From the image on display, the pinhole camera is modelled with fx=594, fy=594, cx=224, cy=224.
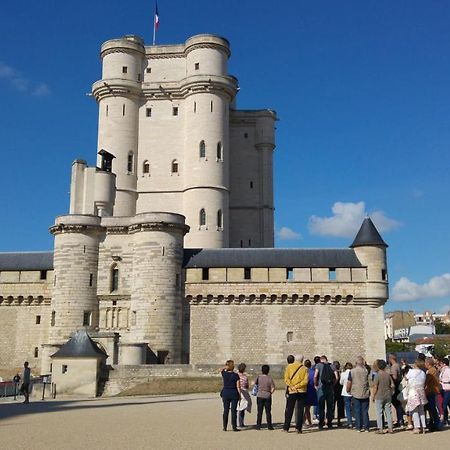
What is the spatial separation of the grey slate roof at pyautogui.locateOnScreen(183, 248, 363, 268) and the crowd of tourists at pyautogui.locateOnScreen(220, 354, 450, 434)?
20.3 metres

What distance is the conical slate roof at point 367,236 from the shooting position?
32.6 meters

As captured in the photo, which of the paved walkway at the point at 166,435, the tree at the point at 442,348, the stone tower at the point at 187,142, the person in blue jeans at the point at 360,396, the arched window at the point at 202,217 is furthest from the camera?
the tree at the point at 442,348

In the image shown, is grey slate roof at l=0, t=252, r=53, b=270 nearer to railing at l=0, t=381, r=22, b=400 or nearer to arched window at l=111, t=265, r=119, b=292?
arched window at l=111, t=265, r=119, b=292

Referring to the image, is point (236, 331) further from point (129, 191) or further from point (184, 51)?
point (184, 51)

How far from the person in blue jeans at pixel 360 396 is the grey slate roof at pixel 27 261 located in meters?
26.8

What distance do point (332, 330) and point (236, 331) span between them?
5139mm

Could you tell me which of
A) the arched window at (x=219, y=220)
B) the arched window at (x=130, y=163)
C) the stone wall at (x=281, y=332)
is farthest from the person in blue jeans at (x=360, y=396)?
the arched window at (x=130, y=163)

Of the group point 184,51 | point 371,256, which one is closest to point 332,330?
point 371,256

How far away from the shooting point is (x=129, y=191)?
4238 centimetres

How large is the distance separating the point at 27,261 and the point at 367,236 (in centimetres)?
2014

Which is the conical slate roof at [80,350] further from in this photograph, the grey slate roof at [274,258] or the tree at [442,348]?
the tree at [442,348]

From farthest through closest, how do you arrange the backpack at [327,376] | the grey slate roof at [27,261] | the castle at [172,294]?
the grey slate roof at [27,261] < the castle at [172,294] < the backpack at [327,376]

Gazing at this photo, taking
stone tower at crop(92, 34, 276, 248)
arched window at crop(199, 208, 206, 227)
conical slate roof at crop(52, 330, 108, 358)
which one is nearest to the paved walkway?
conical slate roof at crop(52, 330, 108, 358)

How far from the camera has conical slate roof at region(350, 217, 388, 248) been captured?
1284 inches
